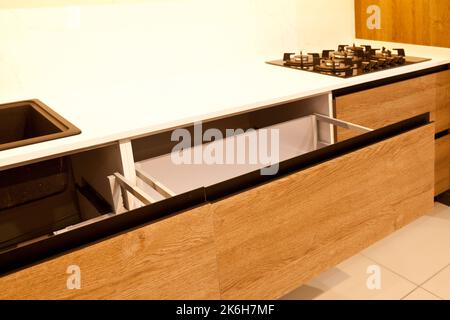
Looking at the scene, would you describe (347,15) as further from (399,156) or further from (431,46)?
(399,156)

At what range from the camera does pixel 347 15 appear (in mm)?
2340

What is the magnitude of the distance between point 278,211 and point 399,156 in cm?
44

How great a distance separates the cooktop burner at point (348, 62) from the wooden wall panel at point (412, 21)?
0.21 metres

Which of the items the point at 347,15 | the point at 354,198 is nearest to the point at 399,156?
the point at 354,198

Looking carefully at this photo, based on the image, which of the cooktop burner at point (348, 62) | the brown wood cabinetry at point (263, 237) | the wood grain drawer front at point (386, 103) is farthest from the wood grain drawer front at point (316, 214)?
the cooktop burner at point (348, 62)

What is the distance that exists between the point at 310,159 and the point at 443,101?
113 centimetres

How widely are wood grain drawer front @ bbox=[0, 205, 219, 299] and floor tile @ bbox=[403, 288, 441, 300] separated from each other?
91 cm

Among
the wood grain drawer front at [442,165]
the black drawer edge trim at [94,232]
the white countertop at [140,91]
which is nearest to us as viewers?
the black drawer edge trim at [94,232]

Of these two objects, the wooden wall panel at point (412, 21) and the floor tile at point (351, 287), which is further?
the wooden wall panel at point (412, 21)

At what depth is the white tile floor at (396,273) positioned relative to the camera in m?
1.64

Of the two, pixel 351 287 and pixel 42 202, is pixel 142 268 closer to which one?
pixel 42 202

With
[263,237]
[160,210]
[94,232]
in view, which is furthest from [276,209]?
[94,232]

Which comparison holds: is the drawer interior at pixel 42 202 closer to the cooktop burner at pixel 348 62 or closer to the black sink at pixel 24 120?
the black sink at pixel 24 120
